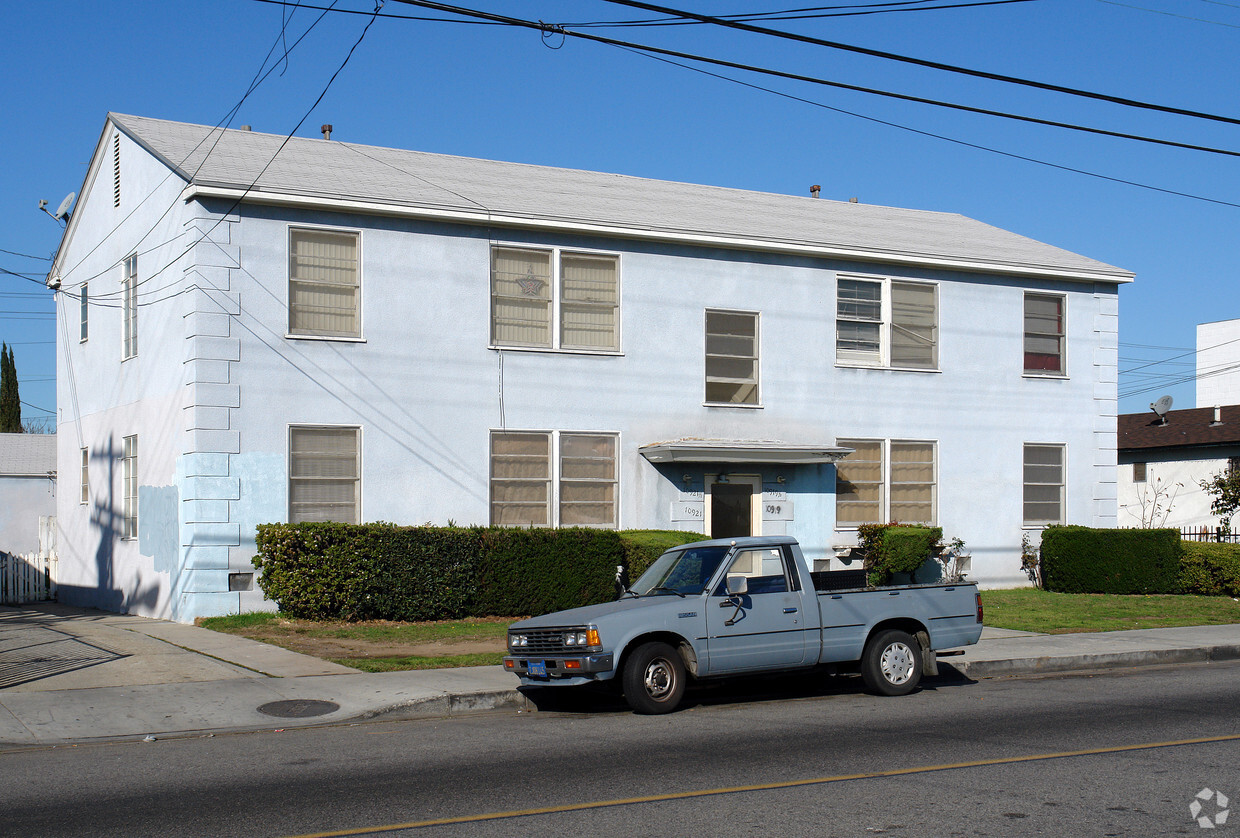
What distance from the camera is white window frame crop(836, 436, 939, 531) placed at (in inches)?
895

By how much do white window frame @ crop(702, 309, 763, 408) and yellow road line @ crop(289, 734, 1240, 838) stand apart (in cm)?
1284

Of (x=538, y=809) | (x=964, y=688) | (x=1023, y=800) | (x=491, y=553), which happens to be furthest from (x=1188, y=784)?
(x=491, y=553)

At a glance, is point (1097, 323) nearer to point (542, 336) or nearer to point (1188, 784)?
point (542, 336)

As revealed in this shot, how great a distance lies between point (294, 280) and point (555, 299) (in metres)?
4.41

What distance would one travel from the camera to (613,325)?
830 inches

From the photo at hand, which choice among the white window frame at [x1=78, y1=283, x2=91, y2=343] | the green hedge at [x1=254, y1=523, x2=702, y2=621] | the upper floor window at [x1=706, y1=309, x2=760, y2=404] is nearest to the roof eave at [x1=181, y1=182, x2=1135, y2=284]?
the upper floor window at [x1=706, y1=309, x2=760, y2=404]

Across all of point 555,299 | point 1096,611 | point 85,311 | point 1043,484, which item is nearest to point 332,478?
point 555,299

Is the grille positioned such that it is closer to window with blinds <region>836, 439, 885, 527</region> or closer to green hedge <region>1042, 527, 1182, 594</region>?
window with blinds <region>836, 439, 885, 527</region>

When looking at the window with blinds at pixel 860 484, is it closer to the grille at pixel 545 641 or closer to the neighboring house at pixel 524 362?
the neighboring house at pixel 524 362

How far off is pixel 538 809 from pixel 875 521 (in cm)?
1657

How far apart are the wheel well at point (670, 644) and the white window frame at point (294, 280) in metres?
9.51

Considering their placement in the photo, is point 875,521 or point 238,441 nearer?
point 238,441

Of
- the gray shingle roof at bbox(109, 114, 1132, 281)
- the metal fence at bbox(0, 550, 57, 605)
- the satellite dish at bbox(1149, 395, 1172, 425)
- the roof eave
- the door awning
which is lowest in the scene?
the metal fence at bbox(0, 550, 57, 605)

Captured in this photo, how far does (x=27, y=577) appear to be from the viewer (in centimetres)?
2553
